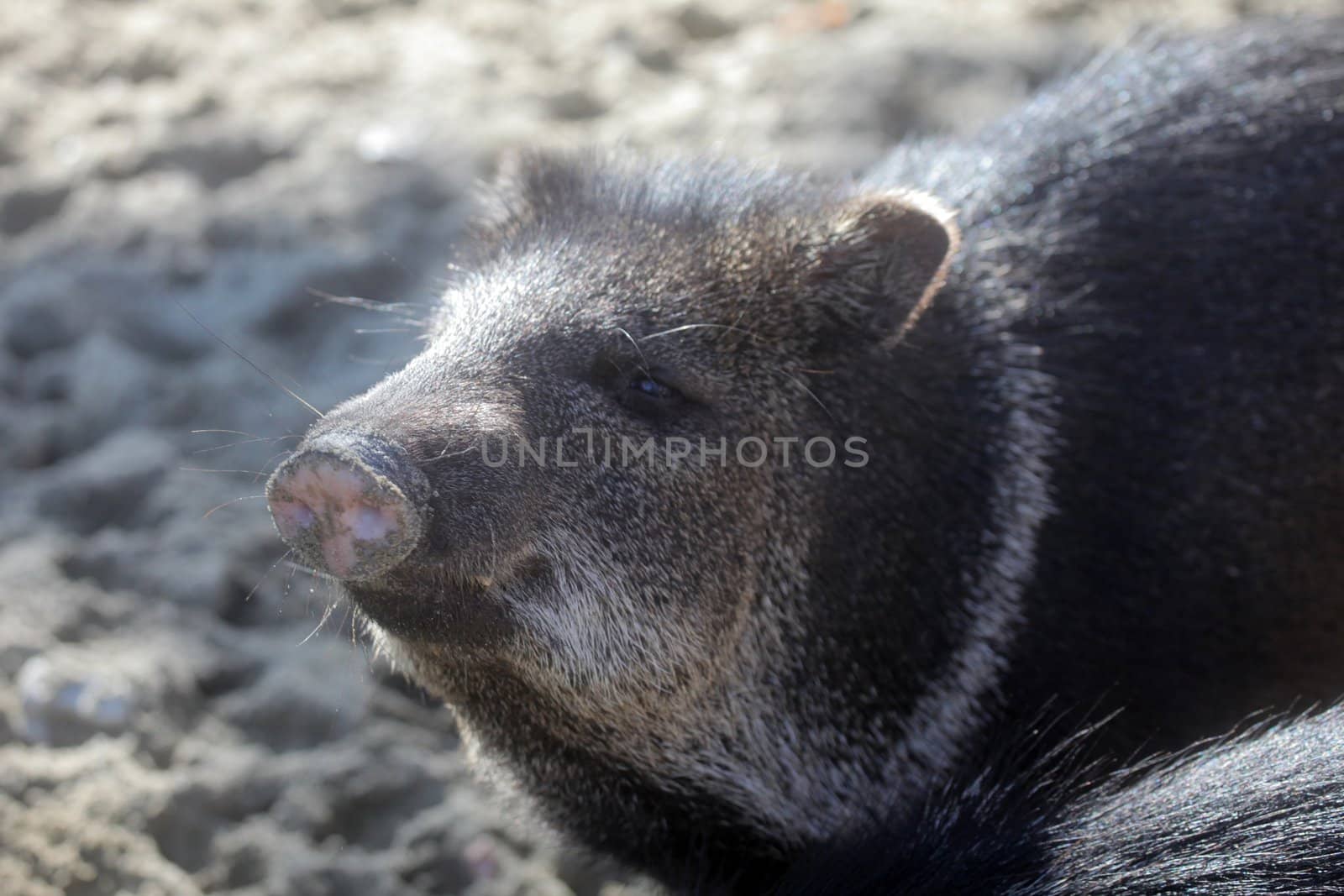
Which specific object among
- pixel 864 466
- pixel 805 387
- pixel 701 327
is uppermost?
pixel 701 327

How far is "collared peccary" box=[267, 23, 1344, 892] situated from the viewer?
2066 mm

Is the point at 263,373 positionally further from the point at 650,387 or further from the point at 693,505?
the point at 693,505

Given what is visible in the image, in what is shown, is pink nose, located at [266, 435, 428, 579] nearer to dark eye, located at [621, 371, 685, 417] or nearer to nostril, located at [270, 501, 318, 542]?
nostril, located at [270, 501, 318, 542]

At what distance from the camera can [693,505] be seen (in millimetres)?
2170

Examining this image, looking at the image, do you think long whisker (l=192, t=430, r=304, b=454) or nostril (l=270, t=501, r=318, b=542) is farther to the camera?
long whisker (l=192, t=430, r=304, b=454)

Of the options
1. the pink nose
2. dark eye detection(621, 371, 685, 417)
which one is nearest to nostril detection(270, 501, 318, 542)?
the pink nose

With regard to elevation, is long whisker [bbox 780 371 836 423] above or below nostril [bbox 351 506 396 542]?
below

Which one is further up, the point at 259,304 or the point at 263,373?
the point at 263,373

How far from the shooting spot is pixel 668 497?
2154 mm

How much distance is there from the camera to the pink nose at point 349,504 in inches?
67.6

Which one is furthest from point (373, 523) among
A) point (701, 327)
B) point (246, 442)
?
point (246, 442)

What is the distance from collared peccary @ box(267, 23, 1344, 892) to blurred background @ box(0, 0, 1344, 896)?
1.45 feet

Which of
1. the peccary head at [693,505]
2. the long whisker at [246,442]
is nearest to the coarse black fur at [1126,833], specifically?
the peccary head at [693,505]

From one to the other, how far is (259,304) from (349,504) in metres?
2.22
